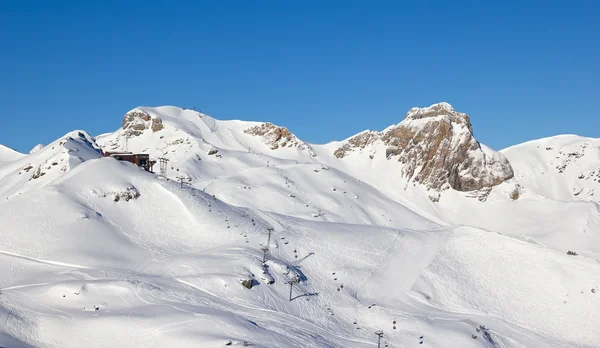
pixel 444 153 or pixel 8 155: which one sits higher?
pixel 444 153

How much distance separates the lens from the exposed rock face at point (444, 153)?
441 feet

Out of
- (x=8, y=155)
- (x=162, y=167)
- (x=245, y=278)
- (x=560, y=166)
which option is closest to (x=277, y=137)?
(x=162, y=167)

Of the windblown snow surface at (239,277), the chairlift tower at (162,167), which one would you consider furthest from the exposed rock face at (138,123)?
the windblown snow surface at (239,277)

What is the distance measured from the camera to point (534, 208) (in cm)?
12594

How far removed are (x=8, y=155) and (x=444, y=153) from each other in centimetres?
10984

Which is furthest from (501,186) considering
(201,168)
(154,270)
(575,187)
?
(154,270)

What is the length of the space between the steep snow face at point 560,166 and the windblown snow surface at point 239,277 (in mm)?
87053

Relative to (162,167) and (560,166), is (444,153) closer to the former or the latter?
(560,166)

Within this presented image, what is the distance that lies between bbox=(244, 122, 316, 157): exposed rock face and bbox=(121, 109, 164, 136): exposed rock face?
2463cm

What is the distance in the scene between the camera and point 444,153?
5384 inches

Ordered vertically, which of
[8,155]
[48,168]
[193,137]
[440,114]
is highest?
[440,114]

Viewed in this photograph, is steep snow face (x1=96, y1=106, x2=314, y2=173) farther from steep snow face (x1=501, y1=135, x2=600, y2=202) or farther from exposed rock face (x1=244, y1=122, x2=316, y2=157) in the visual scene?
steep snow face (x1=501, y1=135, x2=600, y2=202)

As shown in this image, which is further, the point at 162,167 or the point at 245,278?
the point at 162,167

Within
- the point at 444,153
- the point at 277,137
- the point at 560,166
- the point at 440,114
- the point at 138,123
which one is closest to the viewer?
the point at 444,153
